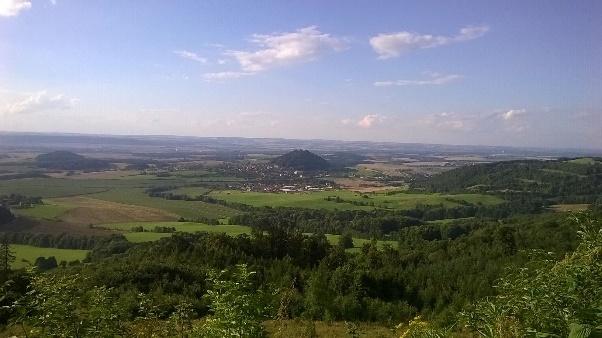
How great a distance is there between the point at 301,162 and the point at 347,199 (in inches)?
3513

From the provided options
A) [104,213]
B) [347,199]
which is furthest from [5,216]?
[347,199]

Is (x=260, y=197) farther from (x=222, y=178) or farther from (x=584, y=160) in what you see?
(x=584, y=160)

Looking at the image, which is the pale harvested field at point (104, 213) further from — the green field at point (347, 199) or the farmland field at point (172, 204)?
the green field at point (347, 199)

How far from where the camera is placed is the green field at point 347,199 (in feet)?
289

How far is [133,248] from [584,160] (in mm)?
113938

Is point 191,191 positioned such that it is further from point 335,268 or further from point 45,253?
point 335,268

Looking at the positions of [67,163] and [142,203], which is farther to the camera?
[67,163]

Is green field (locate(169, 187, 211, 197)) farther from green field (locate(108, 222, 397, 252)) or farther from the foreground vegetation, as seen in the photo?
green field (locate(108, 222, 397, 252))

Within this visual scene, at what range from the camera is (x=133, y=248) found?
48469mm

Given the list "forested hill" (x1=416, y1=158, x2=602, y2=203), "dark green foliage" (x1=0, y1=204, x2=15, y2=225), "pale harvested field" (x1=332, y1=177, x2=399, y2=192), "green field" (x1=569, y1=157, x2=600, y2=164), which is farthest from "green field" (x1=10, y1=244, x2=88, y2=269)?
"green field" (x1=569, y1=157, x2=600, y2=164)

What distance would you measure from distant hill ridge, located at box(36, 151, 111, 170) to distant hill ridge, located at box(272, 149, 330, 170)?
64844 millimetres

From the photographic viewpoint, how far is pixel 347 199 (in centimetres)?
9512

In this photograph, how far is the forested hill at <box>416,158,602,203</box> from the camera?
9888 centimetres

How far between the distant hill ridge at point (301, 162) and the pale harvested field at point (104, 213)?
100431 mm
